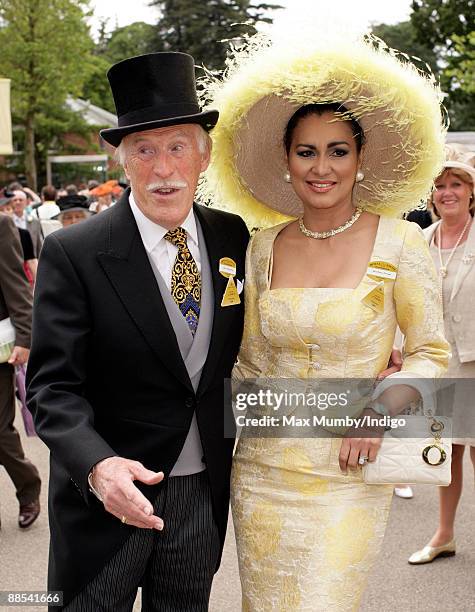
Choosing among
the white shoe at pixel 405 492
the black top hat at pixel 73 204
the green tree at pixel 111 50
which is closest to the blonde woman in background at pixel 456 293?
the white shoe at pixel 405 492

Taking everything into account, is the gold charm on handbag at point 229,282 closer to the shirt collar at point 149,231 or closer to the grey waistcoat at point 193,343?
the grey waistcoat at point 193,343

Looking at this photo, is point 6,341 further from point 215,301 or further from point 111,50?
point 111,50

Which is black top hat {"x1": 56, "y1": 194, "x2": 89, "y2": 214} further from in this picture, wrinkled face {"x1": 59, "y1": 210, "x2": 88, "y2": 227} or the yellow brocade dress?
the yellow brocade dress

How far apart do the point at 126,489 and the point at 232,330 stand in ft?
2.21

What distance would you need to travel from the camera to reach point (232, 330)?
2.42 m

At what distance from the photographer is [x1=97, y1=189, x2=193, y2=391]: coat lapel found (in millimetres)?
2209

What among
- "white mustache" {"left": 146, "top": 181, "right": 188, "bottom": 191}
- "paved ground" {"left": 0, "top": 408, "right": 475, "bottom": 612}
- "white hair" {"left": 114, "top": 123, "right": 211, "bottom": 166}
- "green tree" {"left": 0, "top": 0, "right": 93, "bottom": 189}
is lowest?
"paved ground" {"left": 0, "top": 408, "right": 475, "bottom": 612}

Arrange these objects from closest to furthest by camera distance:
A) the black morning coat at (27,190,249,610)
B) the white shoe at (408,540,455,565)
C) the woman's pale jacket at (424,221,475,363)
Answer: the black morning coat at (27,190,249,610) < the woman's pale jacket at (424,221,475,363) < the white shoe at (408,540,455,565)

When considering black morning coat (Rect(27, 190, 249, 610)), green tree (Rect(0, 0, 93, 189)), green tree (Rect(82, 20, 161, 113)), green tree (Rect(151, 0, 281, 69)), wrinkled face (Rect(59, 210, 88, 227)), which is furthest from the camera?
green tree (Rect(82, 20, 161, 113))

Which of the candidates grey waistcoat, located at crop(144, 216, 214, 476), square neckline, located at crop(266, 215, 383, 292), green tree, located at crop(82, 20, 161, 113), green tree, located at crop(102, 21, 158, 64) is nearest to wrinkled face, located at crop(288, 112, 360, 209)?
square neckline, located at crop(266, 215, 383, 292)

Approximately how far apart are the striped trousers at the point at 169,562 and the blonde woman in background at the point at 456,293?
2092mm

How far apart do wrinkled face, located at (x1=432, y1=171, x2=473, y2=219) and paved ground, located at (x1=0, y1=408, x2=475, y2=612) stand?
1.81 metres

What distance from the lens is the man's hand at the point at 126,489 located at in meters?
1.90

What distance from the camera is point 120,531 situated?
2.25 m
